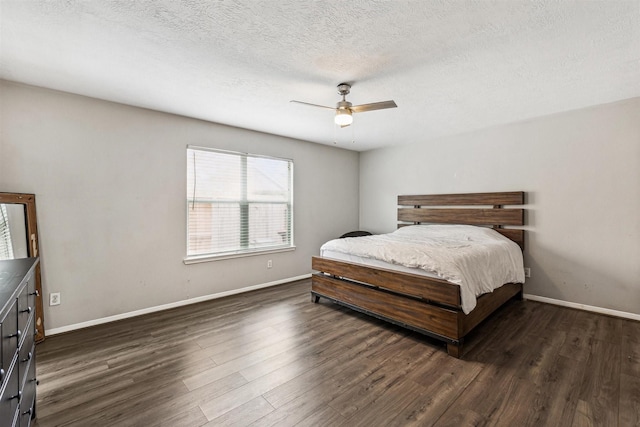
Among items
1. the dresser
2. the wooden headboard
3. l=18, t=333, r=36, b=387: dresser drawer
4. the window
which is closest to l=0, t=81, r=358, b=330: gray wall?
the window

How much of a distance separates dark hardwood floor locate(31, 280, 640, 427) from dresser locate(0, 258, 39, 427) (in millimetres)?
456

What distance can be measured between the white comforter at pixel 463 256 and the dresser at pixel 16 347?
2598 mm

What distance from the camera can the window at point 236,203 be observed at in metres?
3.65

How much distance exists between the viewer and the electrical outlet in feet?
8.89

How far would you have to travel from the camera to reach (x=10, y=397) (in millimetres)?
1067

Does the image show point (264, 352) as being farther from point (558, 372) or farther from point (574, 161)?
point (574, 161)

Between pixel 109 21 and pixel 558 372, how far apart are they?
389cm

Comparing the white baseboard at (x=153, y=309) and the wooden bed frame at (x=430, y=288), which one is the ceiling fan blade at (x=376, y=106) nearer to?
the wooden bed frame at (x=430, y=288)

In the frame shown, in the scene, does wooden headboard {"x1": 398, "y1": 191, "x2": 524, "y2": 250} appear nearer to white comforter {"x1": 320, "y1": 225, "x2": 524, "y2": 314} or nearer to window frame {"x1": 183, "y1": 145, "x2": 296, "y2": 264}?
white comforter {"x1": 320, "y1": 225, "x2": 524, "y2": 314}

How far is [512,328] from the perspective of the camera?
284 cm

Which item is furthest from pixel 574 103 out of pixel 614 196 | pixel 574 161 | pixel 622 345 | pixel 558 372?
pixel 558 372

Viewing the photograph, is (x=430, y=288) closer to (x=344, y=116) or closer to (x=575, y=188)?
(x=344, y=116)

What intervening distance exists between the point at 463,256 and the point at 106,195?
12.0 feet

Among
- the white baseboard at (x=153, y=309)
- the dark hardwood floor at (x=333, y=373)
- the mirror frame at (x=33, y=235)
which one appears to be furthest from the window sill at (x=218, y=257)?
the mirror frame at (x=33, y=235)
